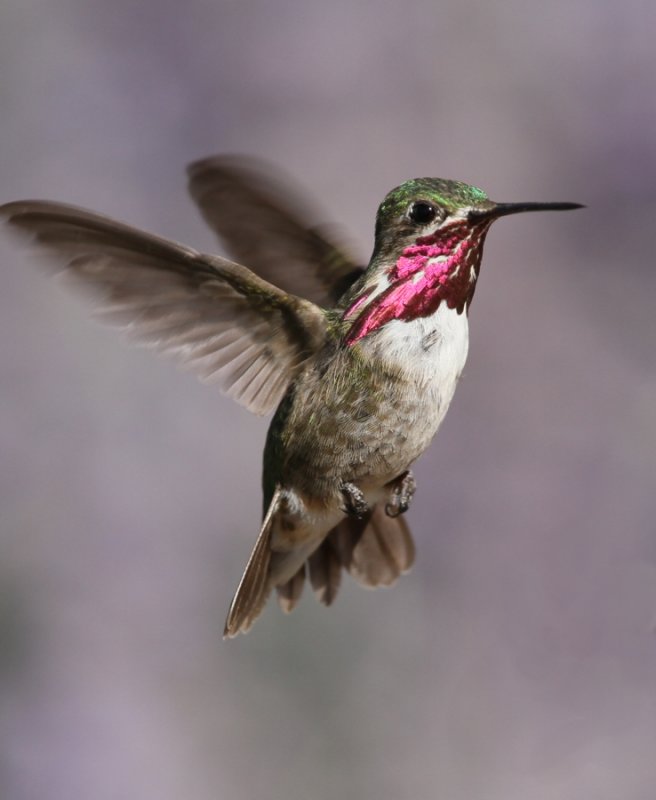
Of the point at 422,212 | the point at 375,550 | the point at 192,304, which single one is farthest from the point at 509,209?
the point at 375,550

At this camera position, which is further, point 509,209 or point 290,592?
point 290,592

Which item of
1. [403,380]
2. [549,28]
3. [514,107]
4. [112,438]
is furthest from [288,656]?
[549,28]

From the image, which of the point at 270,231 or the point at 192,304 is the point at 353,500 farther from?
the point at 270,231

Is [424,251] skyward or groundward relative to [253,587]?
skyward

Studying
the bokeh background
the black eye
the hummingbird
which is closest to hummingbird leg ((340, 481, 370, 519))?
the hummingbird

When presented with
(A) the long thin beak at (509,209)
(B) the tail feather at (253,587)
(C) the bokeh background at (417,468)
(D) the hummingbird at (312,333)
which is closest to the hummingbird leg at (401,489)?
(D) the hummingbird at (312,333)

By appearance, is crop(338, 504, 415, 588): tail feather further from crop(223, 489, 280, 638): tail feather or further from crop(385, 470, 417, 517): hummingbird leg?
crop(385, 470, 417, 517): hummingbird leg

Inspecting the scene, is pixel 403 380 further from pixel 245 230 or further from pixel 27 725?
pixel 27 725
